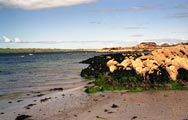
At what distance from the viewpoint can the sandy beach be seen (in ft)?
62.2

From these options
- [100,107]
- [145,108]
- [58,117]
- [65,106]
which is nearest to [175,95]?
[145,108]

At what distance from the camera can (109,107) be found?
70.8ft

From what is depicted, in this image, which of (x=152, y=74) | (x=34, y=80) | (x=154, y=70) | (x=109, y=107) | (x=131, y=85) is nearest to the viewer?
(x=109, y=107)

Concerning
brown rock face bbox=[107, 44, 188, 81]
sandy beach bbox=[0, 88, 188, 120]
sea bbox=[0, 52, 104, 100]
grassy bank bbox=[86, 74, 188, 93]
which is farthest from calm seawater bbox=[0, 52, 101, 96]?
brown rock face bbox=[107, 44, 188, 81]

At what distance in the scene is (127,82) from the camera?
30.5 m

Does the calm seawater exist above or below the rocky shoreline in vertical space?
below

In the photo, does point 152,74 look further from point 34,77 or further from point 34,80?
point 34,77

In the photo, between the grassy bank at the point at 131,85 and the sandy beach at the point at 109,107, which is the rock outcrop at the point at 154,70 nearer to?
the grassy bank at the point at 131,85

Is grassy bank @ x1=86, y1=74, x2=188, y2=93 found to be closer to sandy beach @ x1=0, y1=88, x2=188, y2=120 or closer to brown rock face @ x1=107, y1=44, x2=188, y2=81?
brown rock face @ x1=107, y1=44, x2=188, y2=81

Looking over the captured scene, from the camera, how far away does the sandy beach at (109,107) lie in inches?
746

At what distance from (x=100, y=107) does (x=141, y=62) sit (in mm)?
12511

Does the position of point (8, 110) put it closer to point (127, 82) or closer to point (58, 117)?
point (58, 117)

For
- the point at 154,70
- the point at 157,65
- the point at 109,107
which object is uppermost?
the point at 157,65

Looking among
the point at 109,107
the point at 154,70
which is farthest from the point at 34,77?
the point at 109,107
